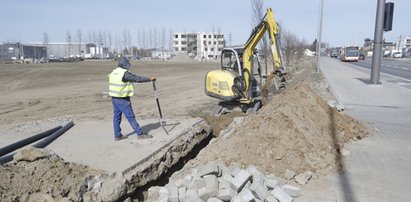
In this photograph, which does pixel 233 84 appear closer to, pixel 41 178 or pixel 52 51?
pixel 41 178

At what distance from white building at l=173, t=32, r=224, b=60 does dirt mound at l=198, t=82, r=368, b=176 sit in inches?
3774

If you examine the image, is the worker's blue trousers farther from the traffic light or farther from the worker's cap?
the traffic light

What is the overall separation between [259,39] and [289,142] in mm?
4833

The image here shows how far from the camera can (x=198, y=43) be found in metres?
124

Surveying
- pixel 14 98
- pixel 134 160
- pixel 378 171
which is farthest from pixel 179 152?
pixel 14 98

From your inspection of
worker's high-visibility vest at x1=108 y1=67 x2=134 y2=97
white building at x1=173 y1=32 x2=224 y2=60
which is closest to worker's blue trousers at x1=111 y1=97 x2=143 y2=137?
worker's high-visibility vest at x1=108 y1=67 x2=134 y2=97

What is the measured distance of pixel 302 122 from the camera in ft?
26.9

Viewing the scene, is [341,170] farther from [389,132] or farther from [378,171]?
[389,132]

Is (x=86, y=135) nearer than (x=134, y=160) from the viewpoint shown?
No

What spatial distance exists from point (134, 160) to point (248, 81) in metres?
5.40

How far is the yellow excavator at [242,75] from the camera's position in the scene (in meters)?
10.8

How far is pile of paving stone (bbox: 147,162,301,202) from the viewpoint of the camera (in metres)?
5.21

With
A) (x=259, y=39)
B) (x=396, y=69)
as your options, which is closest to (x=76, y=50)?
(x=396, y=69)

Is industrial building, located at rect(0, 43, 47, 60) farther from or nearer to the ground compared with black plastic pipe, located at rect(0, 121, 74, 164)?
farther from the ground
